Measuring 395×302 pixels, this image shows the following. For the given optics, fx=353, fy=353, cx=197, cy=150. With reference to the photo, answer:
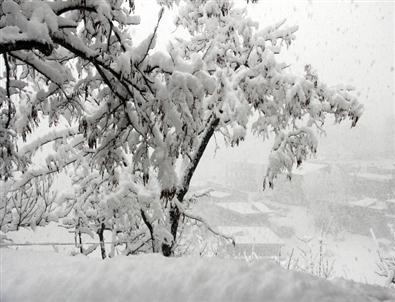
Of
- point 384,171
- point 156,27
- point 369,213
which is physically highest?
point 156,27

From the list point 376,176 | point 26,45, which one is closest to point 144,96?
point 26,45

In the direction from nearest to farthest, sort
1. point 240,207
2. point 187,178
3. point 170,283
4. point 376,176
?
point 170,283 → point 187,178 → point 240,207 → point 376,176

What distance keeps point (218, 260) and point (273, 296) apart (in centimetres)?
79

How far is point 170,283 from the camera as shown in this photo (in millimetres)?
2955

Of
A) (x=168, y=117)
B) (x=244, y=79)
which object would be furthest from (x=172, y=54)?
(x=244, y=79)

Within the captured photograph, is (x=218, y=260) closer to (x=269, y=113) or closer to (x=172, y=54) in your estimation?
(x=172, y=54)

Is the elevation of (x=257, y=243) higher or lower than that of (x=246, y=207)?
lower

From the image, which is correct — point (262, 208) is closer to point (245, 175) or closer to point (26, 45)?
point (245, 175)

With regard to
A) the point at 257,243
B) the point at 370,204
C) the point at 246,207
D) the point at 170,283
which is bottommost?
the point at 257,243

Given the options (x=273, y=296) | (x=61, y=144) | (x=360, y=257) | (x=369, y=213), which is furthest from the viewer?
(x=369, y=213)

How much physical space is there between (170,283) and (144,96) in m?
1.66

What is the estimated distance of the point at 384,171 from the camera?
165ft

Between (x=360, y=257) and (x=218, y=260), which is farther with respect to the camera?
(x=360, y=257)

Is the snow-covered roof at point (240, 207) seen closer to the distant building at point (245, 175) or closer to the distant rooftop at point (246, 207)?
the distant rooftop at point (246, 207)
